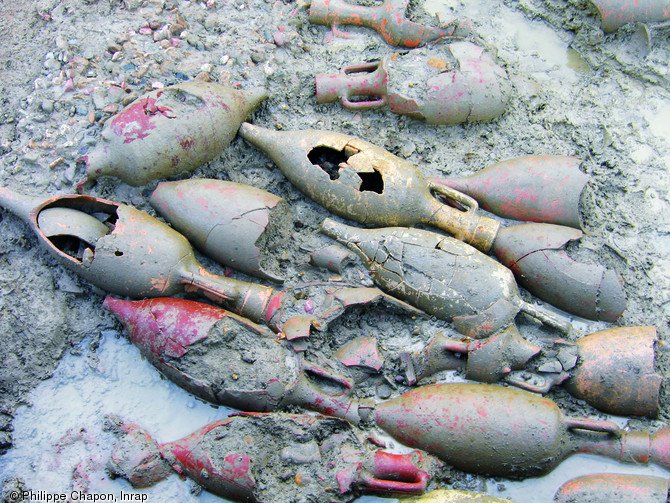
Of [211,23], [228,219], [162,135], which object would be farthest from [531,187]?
[211,23]

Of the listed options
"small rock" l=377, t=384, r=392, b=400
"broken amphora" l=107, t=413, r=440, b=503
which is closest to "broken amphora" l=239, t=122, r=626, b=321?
"small rock" l=377, t=384, r=392, b=400

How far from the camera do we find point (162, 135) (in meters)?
2.69

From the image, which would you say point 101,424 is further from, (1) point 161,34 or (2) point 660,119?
(2) point 660,119

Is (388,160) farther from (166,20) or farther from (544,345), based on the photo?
(166,20)

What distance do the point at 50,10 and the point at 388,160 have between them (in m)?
2.35

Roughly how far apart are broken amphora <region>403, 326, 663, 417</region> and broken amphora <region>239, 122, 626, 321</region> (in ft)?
0.73

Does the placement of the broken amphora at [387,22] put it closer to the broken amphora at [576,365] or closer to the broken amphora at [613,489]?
the broken amphora at [576,365]

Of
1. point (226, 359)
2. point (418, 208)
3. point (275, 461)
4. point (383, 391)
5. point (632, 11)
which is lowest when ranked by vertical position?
point (275, 461)

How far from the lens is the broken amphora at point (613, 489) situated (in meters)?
2.20

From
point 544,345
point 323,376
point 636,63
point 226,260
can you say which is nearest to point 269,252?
point 226,260

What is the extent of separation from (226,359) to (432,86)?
1817 mm

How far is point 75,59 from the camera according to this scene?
318 cm

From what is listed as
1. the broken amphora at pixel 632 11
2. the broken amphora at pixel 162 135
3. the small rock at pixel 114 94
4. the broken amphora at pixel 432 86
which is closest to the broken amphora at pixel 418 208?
the broken amphora at pixel 162 135

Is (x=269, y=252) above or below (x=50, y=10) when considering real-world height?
below
